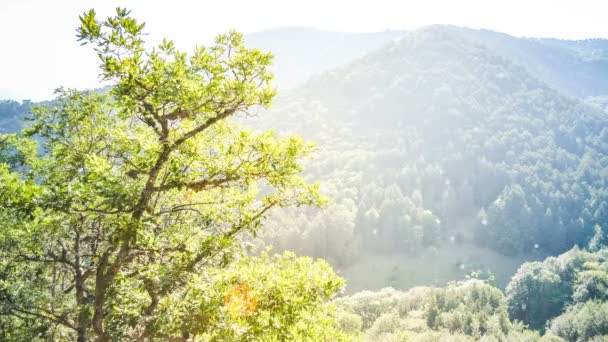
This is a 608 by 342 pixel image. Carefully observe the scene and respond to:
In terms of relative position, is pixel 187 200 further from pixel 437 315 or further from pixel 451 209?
pixel 451 209

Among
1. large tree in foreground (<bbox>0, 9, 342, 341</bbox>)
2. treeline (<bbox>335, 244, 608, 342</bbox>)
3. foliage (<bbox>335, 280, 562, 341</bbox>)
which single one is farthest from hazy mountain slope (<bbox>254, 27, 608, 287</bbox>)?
large tree in foreground (<bbox>0, 9, 342, 341</bbox>)

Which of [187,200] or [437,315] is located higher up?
[187,200]

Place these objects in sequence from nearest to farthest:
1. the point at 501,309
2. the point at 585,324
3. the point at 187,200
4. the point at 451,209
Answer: the point at 187,200
the point at 585,324
the point at 501,309
the point at 451,209

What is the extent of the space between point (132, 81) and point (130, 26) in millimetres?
945

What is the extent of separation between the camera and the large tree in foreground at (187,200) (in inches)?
282

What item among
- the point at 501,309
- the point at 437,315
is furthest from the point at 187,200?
the point at 501,309

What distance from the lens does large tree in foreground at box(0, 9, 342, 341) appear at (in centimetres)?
717

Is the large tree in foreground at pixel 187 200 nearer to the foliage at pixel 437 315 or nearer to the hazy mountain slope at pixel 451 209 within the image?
the foliage at pixel 437 315

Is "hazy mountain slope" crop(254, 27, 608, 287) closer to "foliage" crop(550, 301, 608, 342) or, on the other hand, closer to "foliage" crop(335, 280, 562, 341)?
"foliage" crop(335, 280, 562, 341)

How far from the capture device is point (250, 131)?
863cm

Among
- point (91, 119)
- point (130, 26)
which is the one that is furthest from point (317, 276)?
point (91, 119)

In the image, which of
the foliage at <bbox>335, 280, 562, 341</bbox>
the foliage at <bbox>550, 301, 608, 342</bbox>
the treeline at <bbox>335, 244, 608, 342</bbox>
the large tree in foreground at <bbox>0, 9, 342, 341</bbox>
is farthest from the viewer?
the foliage at <bbox>550, 301, 608, 342</bbox>

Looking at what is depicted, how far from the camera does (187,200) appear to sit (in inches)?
401

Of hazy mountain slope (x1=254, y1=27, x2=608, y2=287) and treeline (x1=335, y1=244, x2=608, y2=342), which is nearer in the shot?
treeline (x1=335, y1=244, x2=608, y2=342)
